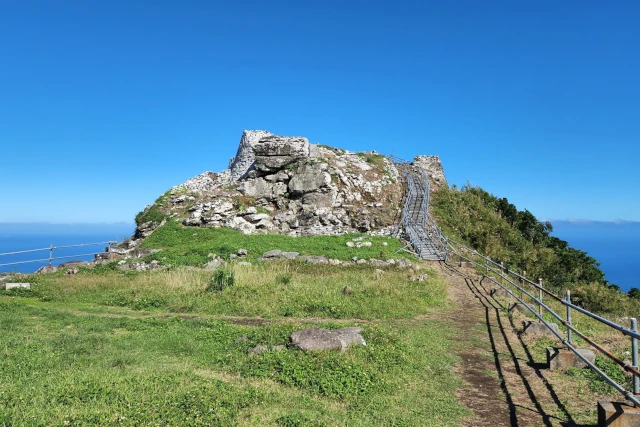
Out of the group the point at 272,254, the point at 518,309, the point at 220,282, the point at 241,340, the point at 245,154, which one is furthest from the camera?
the point at 245,154

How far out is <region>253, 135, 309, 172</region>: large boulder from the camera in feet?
120

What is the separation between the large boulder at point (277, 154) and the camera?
3653 cm

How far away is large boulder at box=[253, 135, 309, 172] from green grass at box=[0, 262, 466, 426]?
2134cm

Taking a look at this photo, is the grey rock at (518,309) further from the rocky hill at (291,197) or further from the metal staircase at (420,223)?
the rocky hill at (291,197)

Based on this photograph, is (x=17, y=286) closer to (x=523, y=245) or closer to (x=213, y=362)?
(x=213, y=362)

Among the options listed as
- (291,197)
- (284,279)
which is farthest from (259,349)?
(291,197)

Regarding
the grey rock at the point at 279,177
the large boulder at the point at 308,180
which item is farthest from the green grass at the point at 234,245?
the grey rock at the point at 279,177

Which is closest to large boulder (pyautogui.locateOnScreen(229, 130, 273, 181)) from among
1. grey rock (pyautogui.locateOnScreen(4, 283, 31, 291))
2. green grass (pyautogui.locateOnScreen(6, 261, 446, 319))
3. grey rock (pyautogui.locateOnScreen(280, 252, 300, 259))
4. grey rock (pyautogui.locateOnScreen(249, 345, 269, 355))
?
grey rock (pyautogui.locateOnScreen(280, 252, 300, 259))

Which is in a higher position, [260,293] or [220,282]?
[220,282]

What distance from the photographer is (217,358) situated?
9.05 metres

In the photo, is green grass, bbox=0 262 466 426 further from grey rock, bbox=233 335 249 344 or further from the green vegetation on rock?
the green vegetation on rock

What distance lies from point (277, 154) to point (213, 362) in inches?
1141

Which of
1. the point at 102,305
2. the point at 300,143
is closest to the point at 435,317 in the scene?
the point at 102,305

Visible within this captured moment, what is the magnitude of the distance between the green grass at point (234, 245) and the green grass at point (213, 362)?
7.69 m
